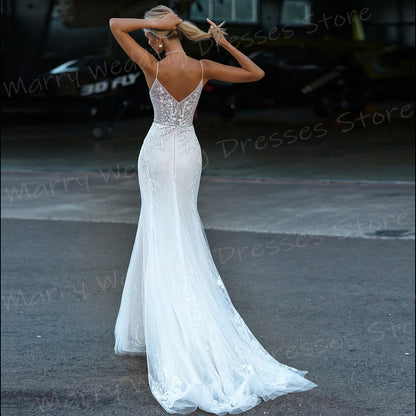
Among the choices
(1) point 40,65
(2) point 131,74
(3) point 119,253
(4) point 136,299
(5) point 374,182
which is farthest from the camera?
(1) point 40,65

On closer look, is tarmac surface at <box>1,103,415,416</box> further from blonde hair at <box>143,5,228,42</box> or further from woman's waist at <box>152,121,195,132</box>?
blonde hair at <box>143,5,228,42</box>

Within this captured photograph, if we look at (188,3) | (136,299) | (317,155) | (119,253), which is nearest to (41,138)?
(188,3)

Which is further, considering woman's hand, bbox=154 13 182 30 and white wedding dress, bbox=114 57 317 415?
white wedding dress, bbox=114 57 317 415

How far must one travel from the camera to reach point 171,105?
14.4 feet

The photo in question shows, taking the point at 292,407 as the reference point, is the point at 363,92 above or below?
below

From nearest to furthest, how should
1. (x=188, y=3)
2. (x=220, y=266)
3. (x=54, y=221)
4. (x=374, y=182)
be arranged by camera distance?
(x=220, y=266) < (x=54, y=221) < (x=374, y=182) < (x=188, y=3)

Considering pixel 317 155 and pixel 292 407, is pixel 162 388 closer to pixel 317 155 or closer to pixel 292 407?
pixel 292 407

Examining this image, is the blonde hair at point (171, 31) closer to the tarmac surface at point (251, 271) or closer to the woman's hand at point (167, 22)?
the woman's hand at point (167, 22)

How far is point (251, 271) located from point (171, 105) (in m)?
3.20

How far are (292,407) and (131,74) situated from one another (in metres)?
15.4

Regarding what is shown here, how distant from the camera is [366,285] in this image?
680 centimetres

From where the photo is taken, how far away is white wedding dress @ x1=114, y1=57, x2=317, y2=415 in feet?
14.0

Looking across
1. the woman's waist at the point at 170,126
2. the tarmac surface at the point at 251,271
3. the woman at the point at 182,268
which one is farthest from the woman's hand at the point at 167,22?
the tarmac surface at the point at 251,271

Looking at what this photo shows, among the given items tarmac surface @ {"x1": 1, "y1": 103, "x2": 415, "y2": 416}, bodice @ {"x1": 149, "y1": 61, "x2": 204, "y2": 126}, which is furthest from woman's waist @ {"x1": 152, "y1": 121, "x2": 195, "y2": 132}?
tarmac surface @ {"x1": 1, "y1": 103, "x2": 415, "y2": 416}
